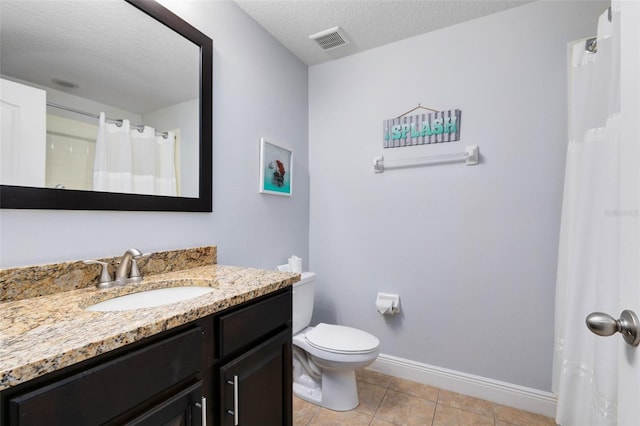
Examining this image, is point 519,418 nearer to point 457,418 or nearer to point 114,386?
point 457,418

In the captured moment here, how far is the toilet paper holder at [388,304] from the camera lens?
207cm

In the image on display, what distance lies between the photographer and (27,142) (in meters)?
0.98

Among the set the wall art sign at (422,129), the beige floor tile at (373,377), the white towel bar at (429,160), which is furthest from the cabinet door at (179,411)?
the wall art sign at (422,129)

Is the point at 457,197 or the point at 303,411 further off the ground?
the point at 457,197

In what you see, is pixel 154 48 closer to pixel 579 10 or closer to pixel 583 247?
pixel 583 247

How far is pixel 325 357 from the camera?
1674mm

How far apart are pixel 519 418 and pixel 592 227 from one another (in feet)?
4.02

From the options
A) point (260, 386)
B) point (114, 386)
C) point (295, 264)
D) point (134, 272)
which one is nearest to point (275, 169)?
point (295, 264)

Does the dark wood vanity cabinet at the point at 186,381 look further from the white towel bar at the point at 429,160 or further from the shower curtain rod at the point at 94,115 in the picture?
the white towel bar at the point at 429,160

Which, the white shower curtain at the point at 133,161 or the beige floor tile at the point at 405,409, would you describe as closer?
the white shower curtain at the point at 133,161

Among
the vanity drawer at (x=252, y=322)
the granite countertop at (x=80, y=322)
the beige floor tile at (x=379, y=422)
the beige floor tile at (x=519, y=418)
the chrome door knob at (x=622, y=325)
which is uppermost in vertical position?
the chrome door knob at (x=622, y=325)

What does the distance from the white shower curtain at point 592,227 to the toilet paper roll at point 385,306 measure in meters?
0.93

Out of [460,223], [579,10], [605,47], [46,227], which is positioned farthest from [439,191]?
[46,227]

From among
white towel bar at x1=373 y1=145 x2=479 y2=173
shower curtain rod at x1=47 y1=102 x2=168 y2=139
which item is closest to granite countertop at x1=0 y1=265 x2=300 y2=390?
shower curtain rod at x1=47 y1=102 x2=168 y2=139
